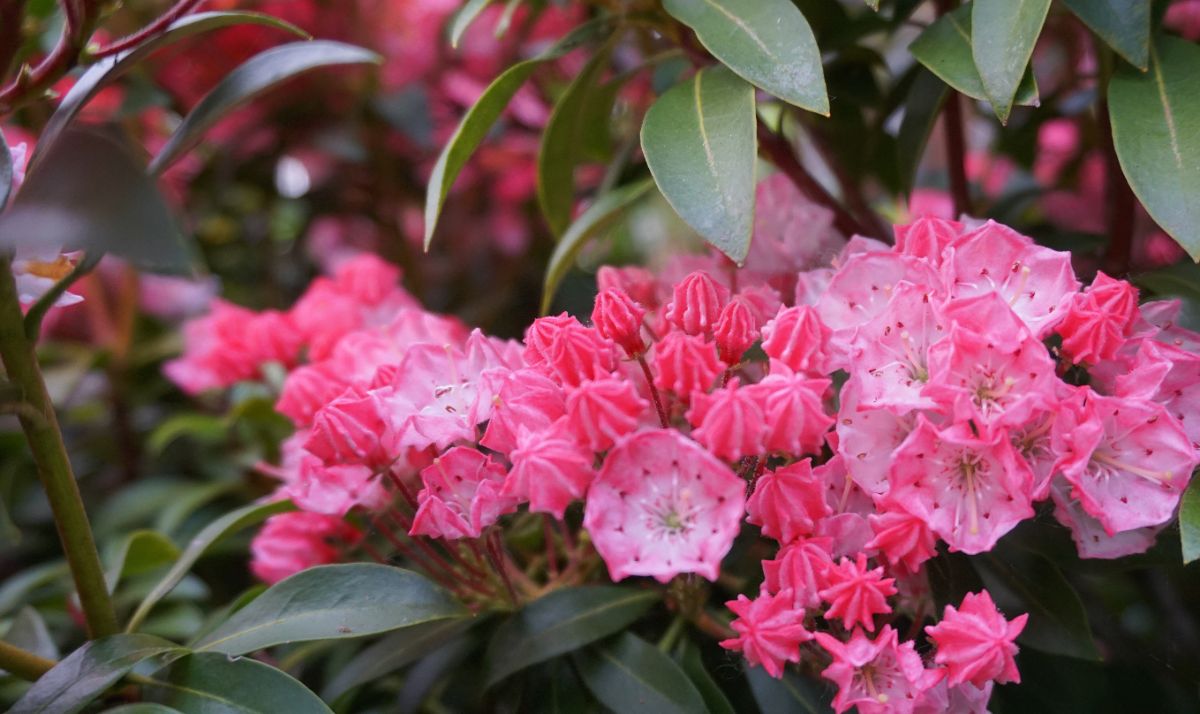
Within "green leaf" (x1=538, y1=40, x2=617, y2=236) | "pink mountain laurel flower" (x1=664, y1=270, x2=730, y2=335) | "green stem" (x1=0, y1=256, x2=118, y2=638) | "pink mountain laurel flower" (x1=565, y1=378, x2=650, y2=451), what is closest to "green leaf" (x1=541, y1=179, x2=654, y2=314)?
"green leaf" (x1=538, y1=40, x2=617, y2=236)

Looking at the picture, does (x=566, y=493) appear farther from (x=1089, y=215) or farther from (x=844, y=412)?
(x=1089, y=215)

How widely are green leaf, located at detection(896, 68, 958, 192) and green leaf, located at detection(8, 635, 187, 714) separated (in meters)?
0.77

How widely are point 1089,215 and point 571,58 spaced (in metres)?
0.86

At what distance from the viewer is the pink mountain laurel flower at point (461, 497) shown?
2.30 feet

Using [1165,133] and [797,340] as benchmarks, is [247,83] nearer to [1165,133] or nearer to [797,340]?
[797,340]

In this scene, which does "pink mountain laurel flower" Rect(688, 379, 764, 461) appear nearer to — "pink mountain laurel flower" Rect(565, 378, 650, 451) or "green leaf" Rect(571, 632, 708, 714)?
"pink mountain laurel flower" Rect(565, 378, 650, 451)

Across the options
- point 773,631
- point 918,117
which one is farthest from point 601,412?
point 918,117

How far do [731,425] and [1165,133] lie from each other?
1.39 ft

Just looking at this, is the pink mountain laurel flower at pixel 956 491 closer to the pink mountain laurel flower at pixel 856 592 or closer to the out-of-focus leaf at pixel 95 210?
the pink mountain laurel flower at pixel 856 592

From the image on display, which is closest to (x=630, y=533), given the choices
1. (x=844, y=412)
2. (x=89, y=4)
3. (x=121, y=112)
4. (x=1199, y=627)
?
(x=844, y=412)

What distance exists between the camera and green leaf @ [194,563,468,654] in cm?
73

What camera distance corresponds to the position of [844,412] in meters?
0.69

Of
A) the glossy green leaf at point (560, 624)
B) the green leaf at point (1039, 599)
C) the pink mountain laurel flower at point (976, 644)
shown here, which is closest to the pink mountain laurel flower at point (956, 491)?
the pink mountain laurel flower at point (976, 644)

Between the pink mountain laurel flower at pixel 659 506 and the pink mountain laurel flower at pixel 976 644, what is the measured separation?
15 cm
